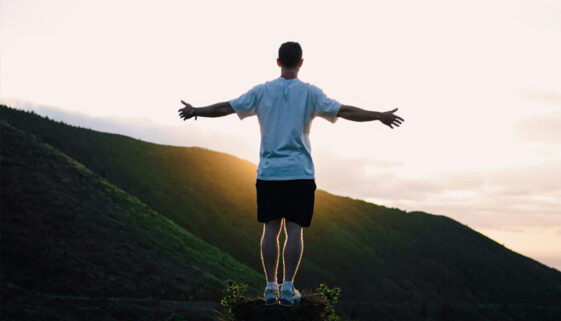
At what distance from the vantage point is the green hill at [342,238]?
50406mm

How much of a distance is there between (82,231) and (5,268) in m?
5.72

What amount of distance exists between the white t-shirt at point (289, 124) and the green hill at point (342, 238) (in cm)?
3403

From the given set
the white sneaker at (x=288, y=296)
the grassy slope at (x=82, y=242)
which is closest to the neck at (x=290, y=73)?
the white sneaker at (x=288, y=296)

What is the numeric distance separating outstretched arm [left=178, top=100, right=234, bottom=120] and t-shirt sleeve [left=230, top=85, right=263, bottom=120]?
0.09 metres

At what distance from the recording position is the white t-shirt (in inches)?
221

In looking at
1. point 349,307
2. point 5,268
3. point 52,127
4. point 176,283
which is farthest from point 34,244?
point 52,127

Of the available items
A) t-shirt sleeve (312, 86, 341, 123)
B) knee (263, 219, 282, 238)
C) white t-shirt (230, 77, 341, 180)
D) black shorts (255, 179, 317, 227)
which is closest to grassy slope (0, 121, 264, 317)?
knee (263, 219, 282, 238)

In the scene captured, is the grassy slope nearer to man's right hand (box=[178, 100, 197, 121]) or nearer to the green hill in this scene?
man's right hand (box=[178, 100, 197, 121])

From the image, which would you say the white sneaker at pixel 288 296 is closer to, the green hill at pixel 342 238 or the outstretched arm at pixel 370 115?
the outstretched arm at pixel 370 115

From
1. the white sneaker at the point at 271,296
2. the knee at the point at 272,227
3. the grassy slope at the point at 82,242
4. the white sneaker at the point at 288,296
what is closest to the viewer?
the knee at the point at 272,227

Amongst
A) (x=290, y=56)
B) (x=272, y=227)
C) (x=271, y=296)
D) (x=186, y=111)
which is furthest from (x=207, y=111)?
(x=271, y=296)

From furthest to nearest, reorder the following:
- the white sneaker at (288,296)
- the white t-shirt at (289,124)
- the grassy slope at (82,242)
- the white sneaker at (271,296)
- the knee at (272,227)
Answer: the grassy slope at (82,242)
the white sneaker at (271,296)
the white sneaker at (288,296)
the knee at (272,227)
the white t-shirt at (289,124)

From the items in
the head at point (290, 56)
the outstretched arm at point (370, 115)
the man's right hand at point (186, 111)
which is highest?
the head at point (290, 56)

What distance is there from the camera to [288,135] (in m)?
5.61
